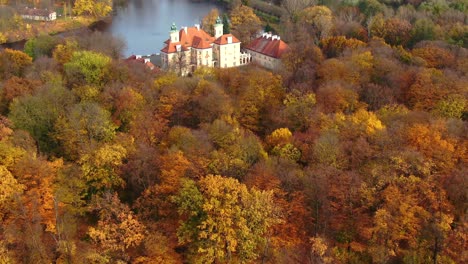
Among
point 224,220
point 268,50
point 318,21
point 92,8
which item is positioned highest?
point 318,21

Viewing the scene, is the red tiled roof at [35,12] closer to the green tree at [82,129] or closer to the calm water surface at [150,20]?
the calm water surface at [150,20]

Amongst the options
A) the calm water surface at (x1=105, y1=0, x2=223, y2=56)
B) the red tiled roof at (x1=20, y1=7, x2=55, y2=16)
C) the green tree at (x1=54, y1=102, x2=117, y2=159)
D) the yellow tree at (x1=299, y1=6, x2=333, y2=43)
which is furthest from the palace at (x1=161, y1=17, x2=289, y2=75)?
the red tiled roof at (x1=20, y1=7, x2=55, y2=16)

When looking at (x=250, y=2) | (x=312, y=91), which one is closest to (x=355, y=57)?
(x=312, y=91)

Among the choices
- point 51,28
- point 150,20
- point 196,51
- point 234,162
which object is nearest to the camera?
point 234,162

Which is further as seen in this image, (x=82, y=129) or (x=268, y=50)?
Result: (x=268, y=50)

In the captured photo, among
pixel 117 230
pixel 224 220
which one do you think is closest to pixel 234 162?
pixel 224 220

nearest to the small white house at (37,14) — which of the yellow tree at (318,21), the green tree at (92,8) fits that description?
the green tree at (92,8)

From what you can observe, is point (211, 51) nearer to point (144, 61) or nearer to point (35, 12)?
point (144, 61)
